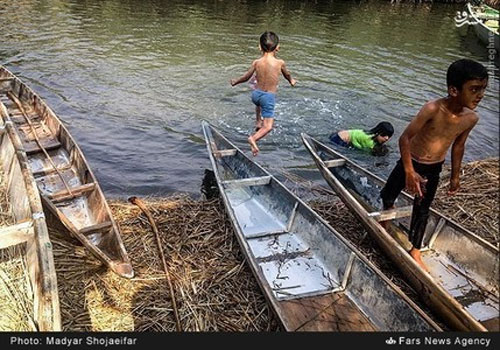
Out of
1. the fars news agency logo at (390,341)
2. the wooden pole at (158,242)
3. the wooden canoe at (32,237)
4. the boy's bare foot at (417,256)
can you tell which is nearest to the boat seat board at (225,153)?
the wooden pole at (158,242)

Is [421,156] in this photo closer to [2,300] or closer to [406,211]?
[406,211]

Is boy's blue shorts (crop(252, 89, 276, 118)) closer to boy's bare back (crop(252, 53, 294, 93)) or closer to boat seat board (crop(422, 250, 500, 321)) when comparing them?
boy's bare back (crop(252, 53, 294, 93))

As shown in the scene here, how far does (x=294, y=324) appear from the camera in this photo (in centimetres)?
342

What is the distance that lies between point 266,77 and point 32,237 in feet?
12.3

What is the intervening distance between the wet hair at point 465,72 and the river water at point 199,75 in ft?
0.53

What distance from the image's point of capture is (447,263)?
4.14 m

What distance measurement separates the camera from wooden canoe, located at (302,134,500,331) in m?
3.41

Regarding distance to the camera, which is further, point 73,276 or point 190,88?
point 190,88

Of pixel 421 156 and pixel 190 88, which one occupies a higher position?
pixel 421 156

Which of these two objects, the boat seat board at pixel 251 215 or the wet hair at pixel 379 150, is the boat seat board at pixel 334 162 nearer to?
the boat seat board at pixel 251 215

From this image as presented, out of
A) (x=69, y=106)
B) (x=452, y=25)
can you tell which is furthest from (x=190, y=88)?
(x=452, y=25)

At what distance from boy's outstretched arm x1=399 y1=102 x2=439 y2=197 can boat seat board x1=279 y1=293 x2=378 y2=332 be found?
109 cm

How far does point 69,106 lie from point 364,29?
11725 mm

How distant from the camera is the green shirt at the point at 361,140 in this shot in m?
7.17
